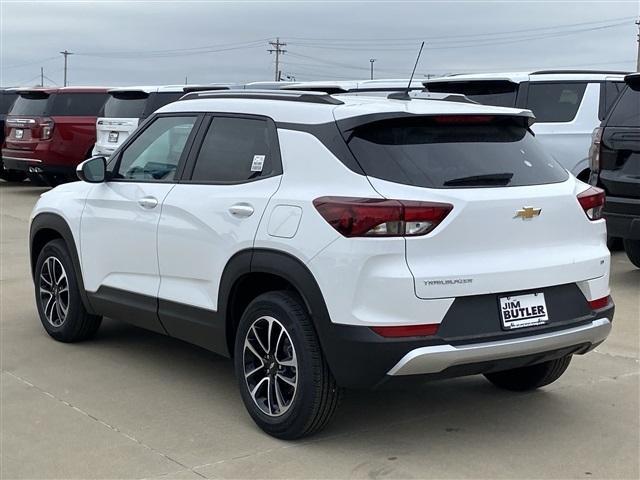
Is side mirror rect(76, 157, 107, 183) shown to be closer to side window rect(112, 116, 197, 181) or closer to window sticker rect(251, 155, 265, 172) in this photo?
side window rect(112, 116, 197, 181)

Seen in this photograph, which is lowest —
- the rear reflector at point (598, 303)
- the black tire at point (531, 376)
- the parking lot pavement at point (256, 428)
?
the parking lot pavement at point (256, 428)

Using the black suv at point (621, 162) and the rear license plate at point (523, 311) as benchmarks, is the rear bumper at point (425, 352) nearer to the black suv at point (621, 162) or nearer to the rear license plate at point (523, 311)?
the rear license plate at point (523, 311)

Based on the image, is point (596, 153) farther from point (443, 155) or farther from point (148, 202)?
point (148, 202)

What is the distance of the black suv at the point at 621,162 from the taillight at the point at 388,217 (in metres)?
4.29

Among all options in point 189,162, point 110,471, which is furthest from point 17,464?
point 189,162

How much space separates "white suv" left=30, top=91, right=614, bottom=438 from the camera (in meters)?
4.10

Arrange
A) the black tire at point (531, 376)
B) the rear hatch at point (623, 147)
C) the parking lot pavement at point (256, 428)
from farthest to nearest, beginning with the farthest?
the rear hatch at point (623, 147), the black tire at point (531, 376), the parking lot pavement at point (256, 428)

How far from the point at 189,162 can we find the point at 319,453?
6.26ft

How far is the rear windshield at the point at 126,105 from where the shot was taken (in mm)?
15211

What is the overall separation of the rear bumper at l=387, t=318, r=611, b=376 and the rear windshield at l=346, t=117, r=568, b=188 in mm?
765

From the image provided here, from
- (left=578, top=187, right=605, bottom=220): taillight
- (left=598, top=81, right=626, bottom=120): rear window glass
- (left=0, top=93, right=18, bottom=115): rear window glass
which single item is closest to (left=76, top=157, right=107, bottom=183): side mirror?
(left=578, top=187, right=605, bottom=220): taillight

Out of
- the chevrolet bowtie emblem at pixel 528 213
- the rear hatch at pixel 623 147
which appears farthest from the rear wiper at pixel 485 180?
the rear hatch at pixel 623 147

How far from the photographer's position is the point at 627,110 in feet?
26.5

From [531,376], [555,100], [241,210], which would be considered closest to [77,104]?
[555,100]
